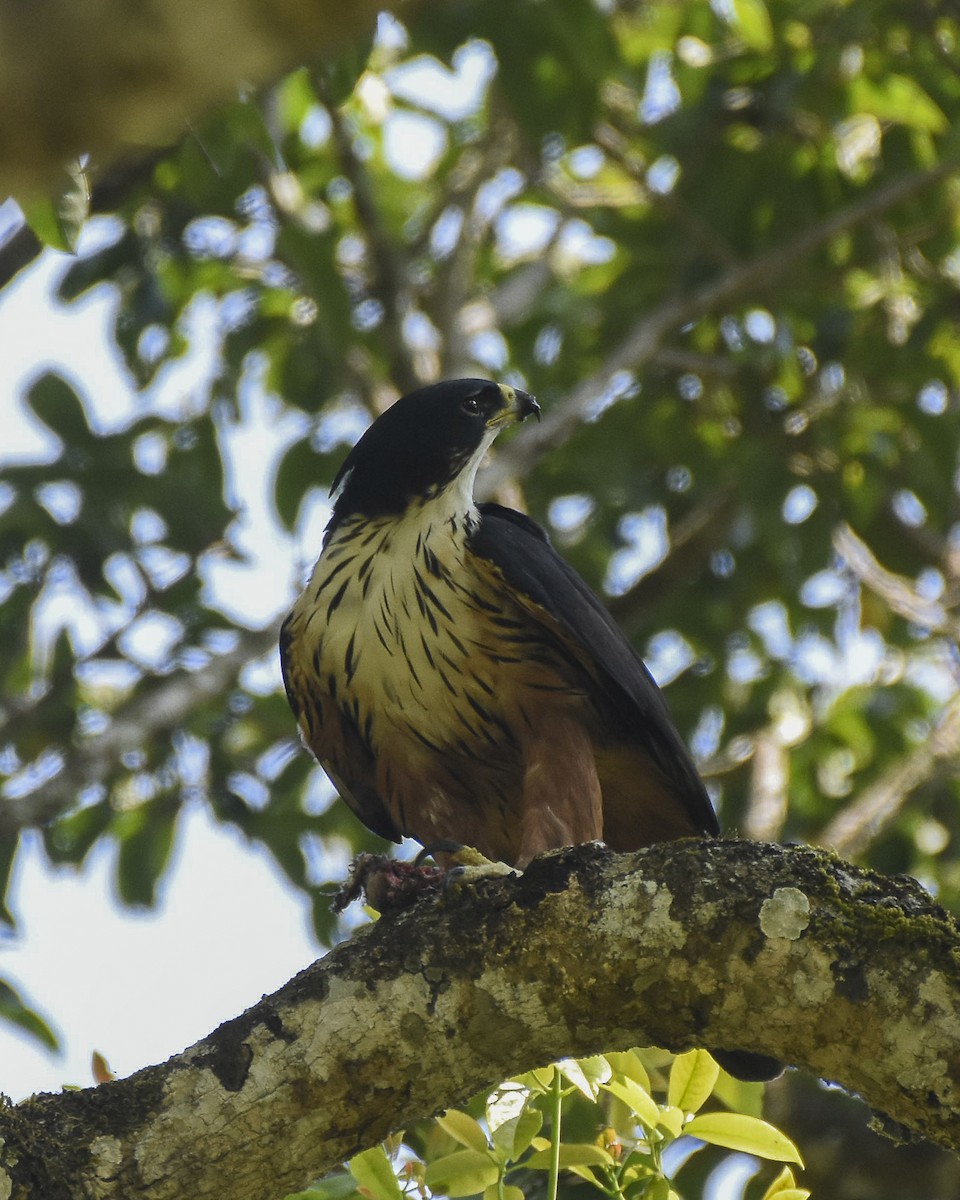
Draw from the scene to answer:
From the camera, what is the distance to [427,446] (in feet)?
15.7

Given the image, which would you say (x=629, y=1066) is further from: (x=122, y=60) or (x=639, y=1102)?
(x=122, y=60)

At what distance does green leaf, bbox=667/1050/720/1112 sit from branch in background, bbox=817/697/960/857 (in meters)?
3.92

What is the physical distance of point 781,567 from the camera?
22.2 feet

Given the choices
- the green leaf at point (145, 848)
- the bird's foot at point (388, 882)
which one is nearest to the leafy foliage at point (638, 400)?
the green leaf at point (145, 848)

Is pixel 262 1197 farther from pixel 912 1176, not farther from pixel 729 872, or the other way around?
pixel 912 1176

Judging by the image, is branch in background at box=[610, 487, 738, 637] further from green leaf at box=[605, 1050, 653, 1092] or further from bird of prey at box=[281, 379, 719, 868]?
green leaf at box=[605, 1050, 653, 1092]

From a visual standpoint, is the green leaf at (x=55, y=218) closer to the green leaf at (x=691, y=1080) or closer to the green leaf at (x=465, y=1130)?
the green leaf at (x=465, y=1130)

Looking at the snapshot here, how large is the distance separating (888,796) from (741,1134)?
4202mm

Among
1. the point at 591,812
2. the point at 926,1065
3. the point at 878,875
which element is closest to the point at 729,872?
the point at 878,875

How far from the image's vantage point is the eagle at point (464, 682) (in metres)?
4.30

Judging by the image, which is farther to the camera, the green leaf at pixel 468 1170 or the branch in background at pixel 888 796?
the branch in background at pixel 888 796

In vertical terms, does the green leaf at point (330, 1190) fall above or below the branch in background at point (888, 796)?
above

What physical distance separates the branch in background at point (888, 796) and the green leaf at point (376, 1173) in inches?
167

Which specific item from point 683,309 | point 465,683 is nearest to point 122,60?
point 465,683
